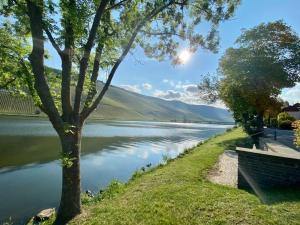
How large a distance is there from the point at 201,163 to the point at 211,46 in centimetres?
1026

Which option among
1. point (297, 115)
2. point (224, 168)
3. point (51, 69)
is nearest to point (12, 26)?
point (51, 69)

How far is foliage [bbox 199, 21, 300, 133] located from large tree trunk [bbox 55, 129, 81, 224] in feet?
95.8

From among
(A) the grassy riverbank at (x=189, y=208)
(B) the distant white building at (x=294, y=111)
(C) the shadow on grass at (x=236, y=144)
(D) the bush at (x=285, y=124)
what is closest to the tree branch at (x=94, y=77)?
(A) the grassy riverbank at (x=189, y=208)

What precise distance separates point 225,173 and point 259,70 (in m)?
23.5

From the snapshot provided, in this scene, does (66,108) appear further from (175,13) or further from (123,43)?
(175,13)

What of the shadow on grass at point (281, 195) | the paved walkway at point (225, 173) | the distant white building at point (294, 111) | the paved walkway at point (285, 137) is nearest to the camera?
the shadow on grass at point (281, 195)

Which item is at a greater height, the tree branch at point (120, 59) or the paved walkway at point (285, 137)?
the tree branch at point (120, 59)

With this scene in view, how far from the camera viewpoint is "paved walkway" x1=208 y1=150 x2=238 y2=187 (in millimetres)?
15644

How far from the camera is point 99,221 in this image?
11.2 metres

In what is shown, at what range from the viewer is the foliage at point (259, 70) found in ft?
121

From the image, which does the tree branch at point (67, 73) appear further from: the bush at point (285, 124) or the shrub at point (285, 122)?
the bush at point (285, 124)

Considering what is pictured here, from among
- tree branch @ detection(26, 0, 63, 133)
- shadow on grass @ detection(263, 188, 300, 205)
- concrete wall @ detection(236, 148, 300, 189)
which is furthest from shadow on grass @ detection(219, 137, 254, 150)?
tree branch @ detection(26, 0, 63, 133)

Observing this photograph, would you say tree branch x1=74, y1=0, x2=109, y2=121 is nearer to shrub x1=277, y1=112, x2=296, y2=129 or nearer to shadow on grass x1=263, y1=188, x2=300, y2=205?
shadow on grass x1=263, y1=188, x2=300, y2=205

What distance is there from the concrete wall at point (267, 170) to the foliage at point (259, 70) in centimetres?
2444
